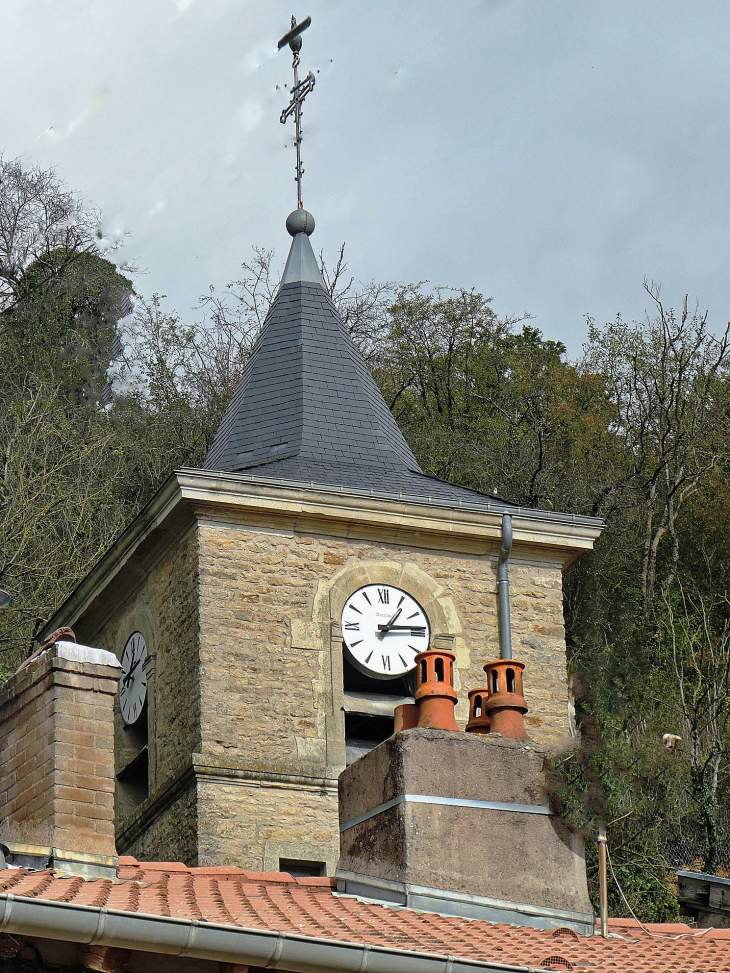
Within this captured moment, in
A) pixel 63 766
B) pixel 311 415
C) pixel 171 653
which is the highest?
pixel 311 415

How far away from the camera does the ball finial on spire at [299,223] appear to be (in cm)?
1748

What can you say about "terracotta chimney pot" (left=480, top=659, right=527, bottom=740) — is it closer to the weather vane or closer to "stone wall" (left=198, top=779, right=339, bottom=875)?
"stone wall" (left=198, top=779, right=339, bottom=875)

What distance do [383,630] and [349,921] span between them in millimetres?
6804

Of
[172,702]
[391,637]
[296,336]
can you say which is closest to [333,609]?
[391,637]

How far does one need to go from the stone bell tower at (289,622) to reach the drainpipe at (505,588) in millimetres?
→ 68

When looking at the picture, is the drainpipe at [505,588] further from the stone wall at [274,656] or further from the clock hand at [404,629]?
the clock hand at [404,629]

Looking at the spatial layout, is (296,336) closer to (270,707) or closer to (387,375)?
(270,707)

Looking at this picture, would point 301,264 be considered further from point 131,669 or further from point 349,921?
point 349,921

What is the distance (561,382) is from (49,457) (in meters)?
9.50

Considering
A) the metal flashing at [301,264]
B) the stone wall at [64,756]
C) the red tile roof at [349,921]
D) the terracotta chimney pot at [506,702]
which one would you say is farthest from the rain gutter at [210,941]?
the metal flashing at [301,264]

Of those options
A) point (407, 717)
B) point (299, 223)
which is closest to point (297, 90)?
point (299, 223)

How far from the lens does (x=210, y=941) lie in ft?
19.4

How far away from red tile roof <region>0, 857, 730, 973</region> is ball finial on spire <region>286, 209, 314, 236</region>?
10.7 metres

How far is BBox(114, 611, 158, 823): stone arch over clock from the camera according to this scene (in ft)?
46.1
